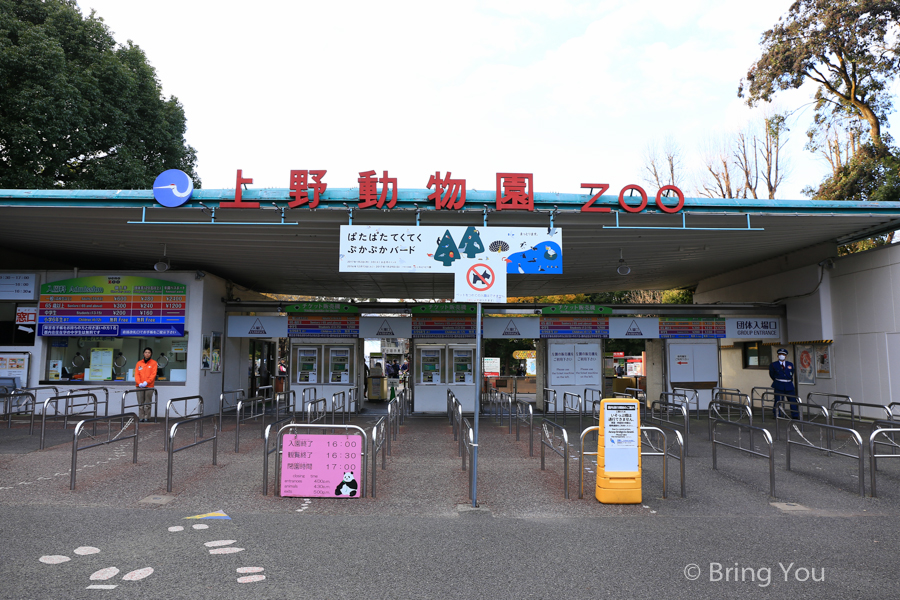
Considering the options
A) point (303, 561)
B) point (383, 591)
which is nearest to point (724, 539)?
point (383, 591)

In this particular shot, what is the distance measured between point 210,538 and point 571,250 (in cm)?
1033

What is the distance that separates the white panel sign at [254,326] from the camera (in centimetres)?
1519

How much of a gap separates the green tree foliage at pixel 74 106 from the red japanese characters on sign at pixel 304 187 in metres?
9.49

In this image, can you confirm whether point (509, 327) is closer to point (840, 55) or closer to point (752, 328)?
point (752, 328)

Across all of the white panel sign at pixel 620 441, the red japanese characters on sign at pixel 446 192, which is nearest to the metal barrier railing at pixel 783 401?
the white panel sign at pixel 620 441

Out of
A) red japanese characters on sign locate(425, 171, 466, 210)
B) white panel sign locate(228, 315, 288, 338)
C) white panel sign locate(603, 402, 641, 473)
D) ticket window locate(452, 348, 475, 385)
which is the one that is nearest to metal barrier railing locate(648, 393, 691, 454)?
white panel sign locate(603, 402, 641, 473)

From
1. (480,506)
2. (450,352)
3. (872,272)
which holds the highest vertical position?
(872,272)

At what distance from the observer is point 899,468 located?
793cm

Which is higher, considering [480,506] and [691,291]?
[691,291]

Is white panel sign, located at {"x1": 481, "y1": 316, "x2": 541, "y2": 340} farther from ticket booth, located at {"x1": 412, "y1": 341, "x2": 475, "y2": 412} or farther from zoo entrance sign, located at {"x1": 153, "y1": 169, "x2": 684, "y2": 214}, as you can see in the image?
zoo entrance sign, located at {"x1": 153, "y1": 169, "x2": 684, "y2": 214}

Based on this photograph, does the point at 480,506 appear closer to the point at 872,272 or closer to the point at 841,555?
the point at 841,555

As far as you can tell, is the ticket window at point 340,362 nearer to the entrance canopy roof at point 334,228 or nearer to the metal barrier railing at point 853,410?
the entrance canopy roof at point 334,228

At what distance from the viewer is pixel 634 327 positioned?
15.2m

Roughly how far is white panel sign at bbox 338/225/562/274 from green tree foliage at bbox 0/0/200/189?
39.9ft
